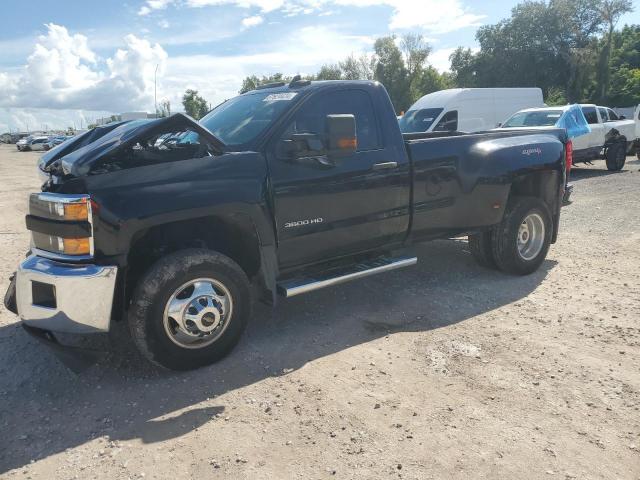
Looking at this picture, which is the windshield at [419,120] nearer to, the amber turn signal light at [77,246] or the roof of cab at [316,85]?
the roof of cab at [316,85]

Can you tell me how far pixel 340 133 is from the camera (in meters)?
3.75

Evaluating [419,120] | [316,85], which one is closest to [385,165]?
[316,85]

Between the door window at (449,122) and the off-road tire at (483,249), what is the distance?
987 centimetres

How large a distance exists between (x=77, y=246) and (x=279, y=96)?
6.78 ft

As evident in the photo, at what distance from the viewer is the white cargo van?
15.2 meters

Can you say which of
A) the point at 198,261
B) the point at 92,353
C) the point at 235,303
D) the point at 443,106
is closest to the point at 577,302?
the point at 235,303

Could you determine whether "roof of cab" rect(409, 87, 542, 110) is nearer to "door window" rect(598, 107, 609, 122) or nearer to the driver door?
"door window" rect(598, 107, 609, 122)

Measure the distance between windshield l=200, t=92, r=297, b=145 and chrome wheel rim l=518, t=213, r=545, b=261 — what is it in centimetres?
310

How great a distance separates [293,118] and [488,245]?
2.71 m

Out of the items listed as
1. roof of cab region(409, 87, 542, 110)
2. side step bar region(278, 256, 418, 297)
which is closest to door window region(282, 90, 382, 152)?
side step bar region(278, 256, 418, 297)

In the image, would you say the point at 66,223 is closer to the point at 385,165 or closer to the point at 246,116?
the point at 246,116

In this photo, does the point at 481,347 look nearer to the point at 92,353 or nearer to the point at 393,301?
the point at 393,301

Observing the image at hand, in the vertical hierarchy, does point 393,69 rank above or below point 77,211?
above

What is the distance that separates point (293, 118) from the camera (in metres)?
A: 4.04
